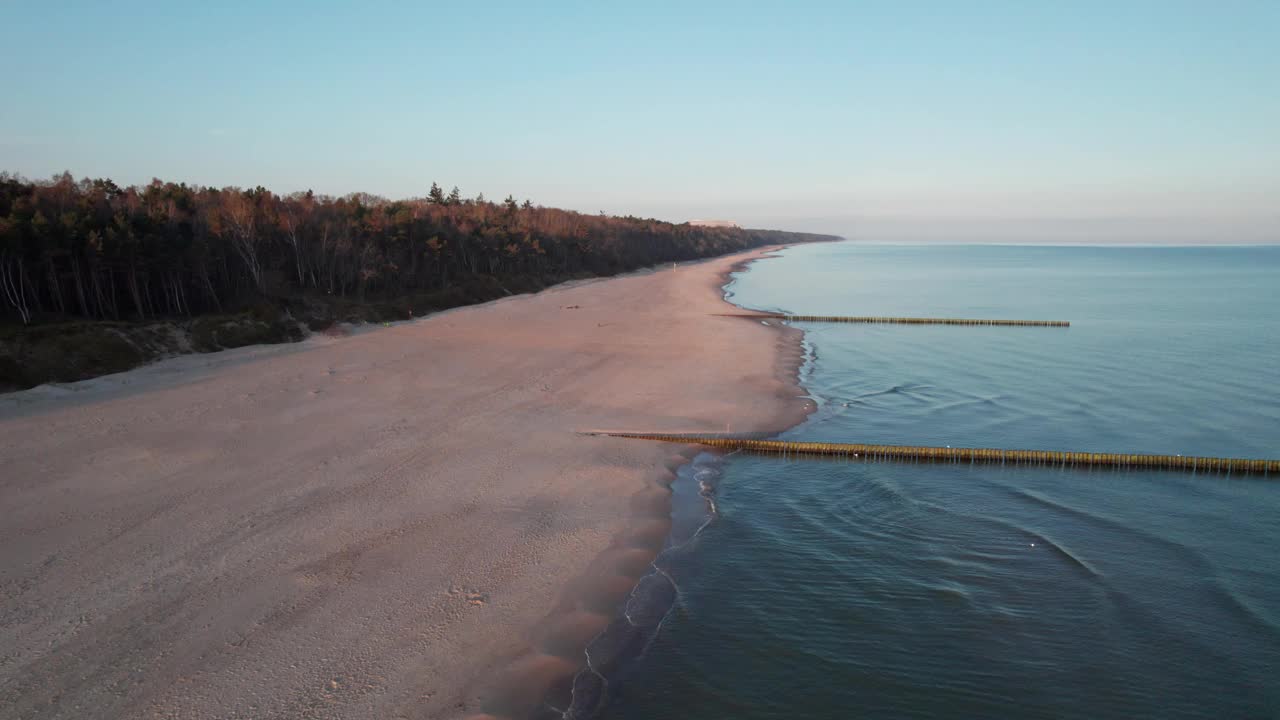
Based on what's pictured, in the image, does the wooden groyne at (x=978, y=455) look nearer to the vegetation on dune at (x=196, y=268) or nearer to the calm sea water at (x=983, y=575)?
the calm sea water at (x=983, y=575)

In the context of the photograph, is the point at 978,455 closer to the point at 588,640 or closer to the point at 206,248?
the point at 588,640

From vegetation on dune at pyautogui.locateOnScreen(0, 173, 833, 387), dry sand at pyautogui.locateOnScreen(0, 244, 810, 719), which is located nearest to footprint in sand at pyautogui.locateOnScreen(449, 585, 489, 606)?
dry sand at pyautogui.locateOnScreen(0, 244, 810, 719)

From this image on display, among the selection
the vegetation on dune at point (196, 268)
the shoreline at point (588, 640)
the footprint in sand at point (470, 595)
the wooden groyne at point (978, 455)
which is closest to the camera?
the shoreline at point (588, 640)

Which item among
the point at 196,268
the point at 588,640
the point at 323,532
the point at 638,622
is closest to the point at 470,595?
the point at 588,640

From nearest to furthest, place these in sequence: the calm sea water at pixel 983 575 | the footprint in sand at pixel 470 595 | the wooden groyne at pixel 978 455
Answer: the calm sea water at pixel 983 575
the footprint in sand at pixel 470 595
the wooden groyne at pixel 978 455

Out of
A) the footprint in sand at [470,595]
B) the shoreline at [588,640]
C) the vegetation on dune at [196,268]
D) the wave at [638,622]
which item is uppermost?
the vegetation on dune at [196,268]

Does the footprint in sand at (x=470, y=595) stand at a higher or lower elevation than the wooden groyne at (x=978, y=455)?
Answer: higher

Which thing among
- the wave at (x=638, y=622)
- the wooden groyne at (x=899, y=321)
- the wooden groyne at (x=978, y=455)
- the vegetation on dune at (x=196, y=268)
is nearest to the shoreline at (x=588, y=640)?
the wave at (x=638, y=622)

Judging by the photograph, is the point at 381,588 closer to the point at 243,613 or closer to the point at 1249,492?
the point at 243,613

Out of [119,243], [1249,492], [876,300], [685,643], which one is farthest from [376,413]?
[876,300]
